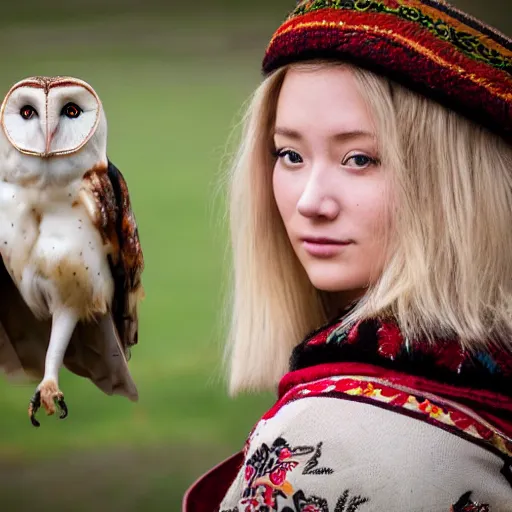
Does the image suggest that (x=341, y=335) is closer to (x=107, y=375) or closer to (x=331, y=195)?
(x=331, y=195)

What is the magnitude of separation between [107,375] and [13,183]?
0.20m

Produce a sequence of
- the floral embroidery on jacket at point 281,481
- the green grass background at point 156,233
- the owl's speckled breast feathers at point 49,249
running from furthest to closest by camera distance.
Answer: the green grass background at point 156,233 < the owl's speckled breast feathers at point 49,249 < the floral embroidery on jacket at point 281,481

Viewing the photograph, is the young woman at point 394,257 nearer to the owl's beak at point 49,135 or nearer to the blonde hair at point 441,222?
the blonde hair at point 441,222

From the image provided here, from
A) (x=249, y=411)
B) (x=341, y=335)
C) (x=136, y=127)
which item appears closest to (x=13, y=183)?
(x=341, y=335)

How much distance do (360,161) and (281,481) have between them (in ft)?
0.89

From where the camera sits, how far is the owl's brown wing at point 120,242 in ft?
2.46

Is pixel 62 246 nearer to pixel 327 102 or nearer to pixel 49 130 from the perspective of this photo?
pixel 49 130

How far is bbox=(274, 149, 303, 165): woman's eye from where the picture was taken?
0.76 metres

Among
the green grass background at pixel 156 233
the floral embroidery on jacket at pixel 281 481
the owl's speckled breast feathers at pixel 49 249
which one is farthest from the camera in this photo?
the green grass background at pixel 156 233

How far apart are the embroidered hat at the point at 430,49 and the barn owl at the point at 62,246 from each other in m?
0.21

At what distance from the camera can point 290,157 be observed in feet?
2.52

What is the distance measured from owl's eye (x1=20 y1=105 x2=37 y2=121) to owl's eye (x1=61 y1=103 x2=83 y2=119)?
0.08ft

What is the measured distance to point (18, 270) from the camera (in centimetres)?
74

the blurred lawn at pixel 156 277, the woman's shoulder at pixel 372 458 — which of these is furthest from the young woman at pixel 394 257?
the blurred lawn at pixel 156 277
